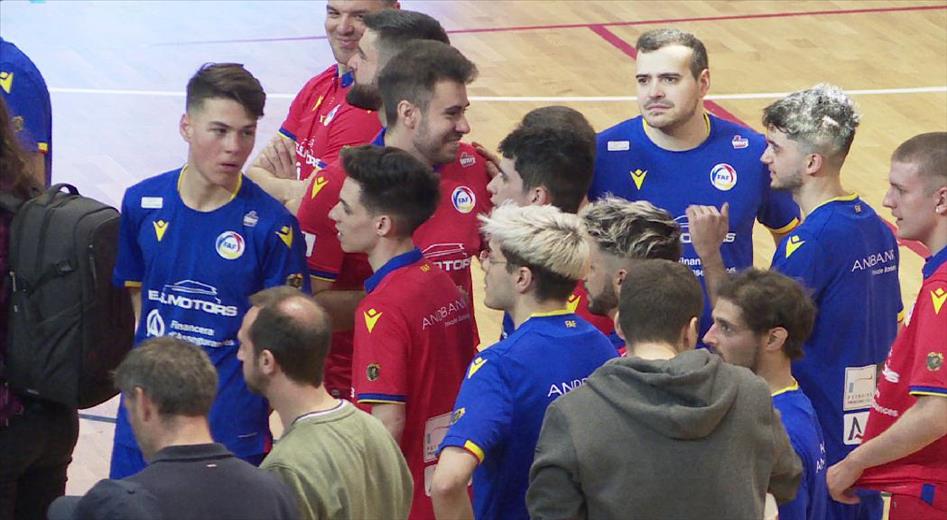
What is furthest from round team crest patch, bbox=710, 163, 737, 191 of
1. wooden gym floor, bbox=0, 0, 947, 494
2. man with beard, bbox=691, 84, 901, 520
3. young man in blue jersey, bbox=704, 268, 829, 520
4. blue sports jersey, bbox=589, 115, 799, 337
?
wooden gym floor, bbox=0, 0, 947, 494

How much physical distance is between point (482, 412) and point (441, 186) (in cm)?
169

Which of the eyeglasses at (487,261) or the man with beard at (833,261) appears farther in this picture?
the man with beard at (833,261)

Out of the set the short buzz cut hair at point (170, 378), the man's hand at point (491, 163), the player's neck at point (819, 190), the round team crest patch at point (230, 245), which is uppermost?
the player's neck at point (819, 190)

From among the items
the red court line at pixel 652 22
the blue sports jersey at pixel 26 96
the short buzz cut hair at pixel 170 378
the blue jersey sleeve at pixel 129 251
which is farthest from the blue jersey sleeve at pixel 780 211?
the red court line at pixel 652 22

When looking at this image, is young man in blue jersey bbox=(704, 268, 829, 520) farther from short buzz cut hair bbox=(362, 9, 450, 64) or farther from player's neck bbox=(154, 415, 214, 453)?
short buzz cut hair bbox=(362, 9, 450, 64)

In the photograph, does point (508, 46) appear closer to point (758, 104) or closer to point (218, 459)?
point (758, 104)

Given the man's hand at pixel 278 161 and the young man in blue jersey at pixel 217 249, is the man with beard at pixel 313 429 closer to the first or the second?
the young man in blue jersey at pixel 217 249

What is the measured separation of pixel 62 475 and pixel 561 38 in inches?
361

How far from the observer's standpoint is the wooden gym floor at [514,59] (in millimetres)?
12117

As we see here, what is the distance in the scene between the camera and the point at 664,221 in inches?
213

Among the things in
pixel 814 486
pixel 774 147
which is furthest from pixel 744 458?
pixel 774 147

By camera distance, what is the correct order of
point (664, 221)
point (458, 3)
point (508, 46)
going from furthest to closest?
point (458, 3) < point (508, 46) < point (664, 221)

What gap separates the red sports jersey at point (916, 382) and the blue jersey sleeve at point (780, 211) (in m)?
1.08

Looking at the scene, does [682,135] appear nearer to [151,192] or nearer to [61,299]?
[151,192]
